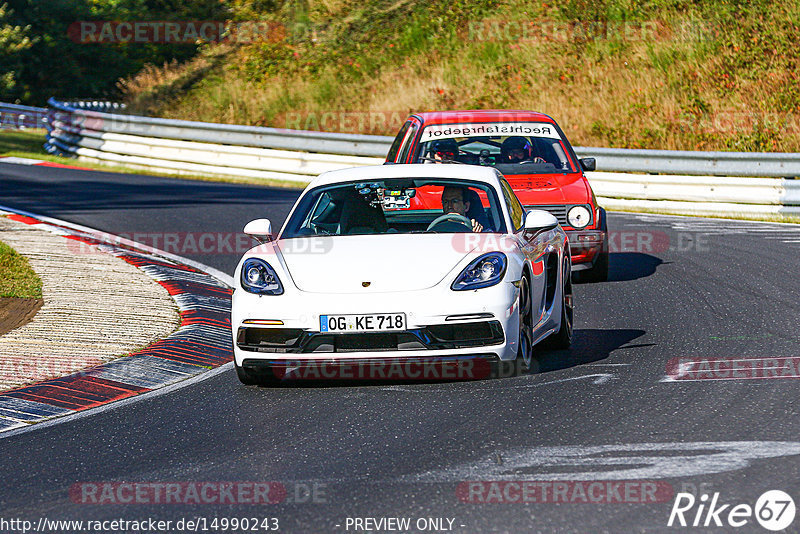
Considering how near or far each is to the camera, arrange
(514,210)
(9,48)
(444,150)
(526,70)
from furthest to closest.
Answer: (9,48), (526,70), (444,150), (514,210)

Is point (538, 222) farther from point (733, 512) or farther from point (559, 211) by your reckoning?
point (559, 211)

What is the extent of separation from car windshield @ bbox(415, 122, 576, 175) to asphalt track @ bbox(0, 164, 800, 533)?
330cm

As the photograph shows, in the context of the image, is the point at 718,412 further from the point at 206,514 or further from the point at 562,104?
the point at 562,104

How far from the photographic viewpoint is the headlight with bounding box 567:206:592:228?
1230 centimetres

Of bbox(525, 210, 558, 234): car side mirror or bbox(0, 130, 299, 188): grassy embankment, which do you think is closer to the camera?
bbox(525, 210, 558, 234): car side mirror

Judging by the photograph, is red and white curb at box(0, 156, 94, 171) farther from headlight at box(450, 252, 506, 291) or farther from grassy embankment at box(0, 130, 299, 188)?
headlight at box(450, 252, 506, 291)

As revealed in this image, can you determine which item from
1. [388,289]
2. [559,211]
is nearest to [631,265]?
[559,211]

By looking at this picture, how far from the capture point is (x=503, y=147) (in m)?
13.4

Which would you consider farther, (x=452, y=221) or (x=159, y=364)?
(x=159, y=364)

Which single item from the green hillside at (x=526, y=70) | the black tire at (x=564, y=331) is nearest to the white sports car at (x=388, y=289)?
the black tire at (x=564, y=331)

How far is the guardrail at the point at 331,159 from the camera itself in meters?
18.8

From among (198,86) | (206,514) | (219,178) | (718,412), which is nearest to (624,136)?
(219,178)

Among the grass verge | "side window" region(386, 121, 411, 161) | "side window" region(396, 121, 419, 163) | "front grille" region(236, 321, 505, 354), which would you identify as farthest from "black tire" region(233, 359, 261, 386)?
"side window" region(386, 121, 411, 161)

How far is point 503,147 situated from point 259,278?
6269 millimetres
